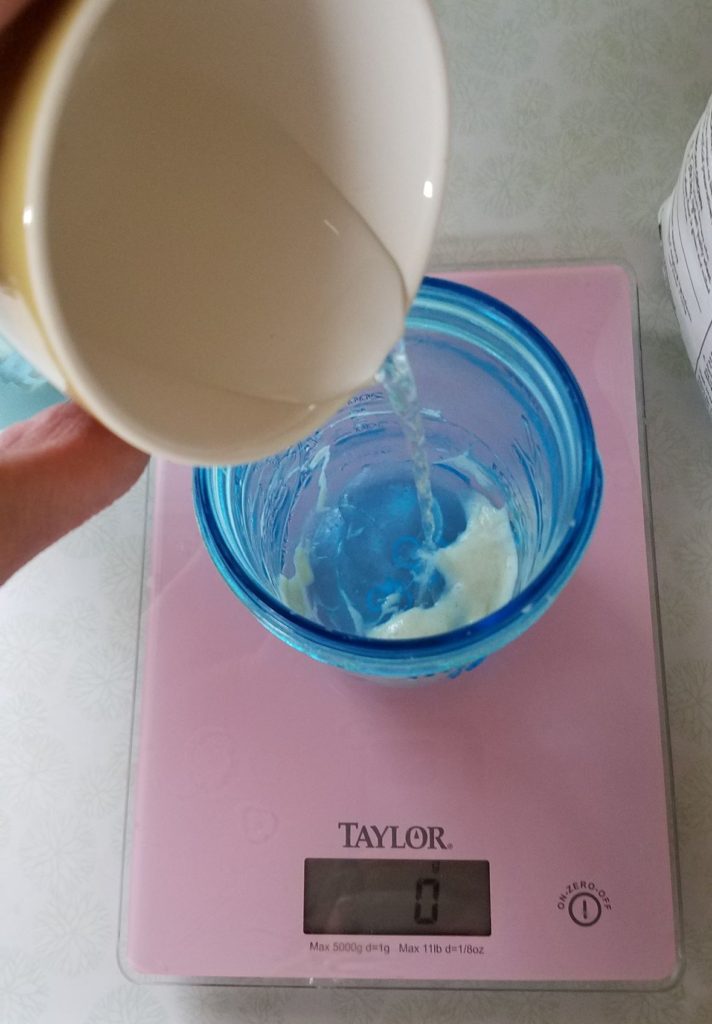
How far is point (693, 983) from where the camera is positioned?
0.63 m

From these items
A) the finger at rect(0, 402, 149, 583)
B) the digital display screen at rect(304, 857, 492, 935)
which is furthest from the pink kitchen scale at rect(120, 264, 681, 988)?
the finger at rect(0, 402, 149, 583)

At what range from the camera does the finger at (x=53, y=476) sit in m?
0.48

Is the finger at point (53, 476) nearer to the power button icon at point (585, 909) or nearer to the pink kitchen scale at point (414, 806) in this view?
the pink kitchen scale at point (414, 806)

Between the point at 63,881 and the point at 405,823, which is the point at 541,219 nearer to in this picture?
the point at 405,823

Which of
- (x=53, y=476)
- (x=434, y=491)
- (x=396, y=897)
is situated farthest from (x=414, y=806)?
(x=53, y=476)

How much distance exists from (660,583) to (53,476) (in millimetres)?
417

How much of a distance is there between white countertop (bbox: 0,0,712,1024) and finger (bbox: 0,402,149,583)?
215 mm

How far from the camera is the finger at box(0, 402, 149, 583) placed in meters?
0.48

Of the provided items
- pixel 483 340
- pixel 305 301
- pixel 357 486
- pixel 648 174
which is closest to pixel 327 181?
pixel 305 301

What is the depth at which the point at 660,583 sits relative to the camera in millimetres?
686

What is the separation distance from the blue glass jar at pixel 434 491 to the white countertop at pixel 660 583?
13 cm

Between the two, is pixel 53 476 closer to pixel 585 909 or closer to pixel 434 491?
pixel 434 491

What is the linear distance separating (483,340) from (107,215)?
270 millimetres

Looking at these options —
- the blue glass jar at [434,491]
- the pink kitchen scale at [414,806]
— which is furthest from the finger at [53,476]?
the pink kitchen scale at [414,806]
